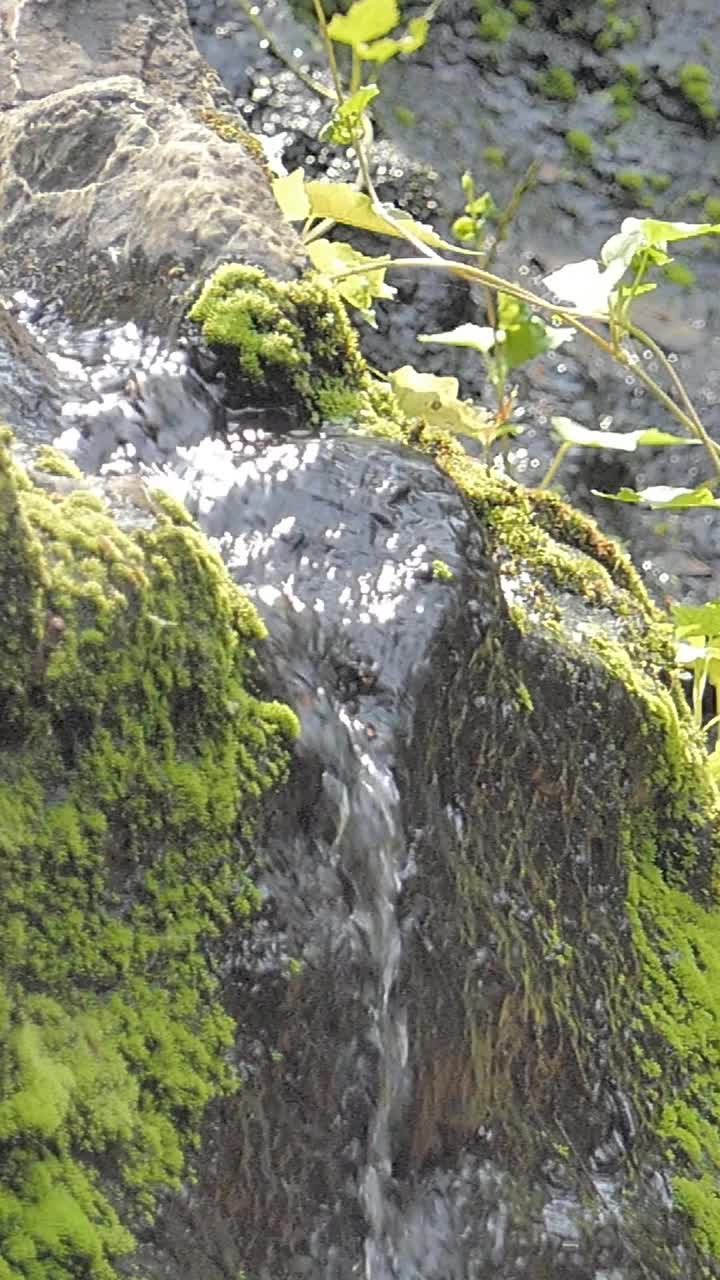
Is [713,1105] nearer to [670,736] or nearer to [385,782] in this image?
[670,736]

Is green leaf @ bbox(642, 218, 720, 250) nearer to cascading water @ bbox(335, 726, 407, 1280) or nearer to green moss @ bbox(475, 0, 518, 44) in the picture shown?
cascading water @ bbox(335, 726, 407, 1280)

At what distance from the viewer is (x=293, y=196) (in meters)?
2.69

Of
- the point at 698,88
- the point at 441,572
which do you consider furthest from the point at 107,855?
the point at 698,88

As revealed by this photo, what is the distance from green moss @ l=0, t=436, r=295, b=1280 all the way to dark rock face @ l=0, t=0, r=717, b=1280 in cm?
6

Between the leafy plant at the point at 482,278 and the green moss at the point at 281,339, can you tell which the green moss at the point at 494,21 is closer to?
the leafy plant at the point at 482,278

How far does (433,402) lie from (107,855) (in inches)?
60.6

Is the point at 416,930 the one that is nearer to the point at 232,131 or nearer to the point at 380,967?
the point at 380,967

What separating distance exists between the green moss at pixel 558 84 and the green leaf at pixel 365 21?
3.77 m

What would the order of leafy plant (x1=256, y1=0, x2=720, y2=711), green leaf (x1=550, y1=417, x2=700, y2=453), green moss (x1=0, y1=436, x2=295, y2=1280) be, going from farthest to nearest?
leafy plant (x1=256, y1=0, x2=720, y2=711)
green leaf (x1=550, y1=417, x2=700, y2=453)
green moss (x1=0, y1=436, x2=295, y2=1280)

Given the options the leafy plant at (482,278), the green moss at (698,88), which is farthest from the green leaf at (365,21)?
the green moss at (698,88)

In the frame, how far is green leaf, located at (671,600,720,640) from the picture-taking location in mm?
2309

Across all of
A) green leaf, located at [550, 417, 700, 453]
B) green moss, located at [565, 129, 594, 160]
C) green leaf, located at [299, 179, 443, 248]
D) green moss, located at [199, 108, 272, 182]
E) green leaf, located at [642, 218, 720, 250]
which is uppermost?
green moss, located at [565, 129, 594, 160]

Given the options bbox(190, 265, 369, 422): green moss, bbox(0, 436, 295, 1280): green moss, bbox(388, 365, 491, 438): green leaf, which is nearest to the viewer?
bbox(0, 436, 295, 1280): green moss

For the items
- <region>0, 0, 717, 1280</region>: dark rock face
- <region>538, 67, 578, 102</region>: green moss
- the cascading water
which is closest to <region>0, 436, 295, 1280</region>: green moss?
<region>0, 0, 717, 1280</region>: dark rock face
